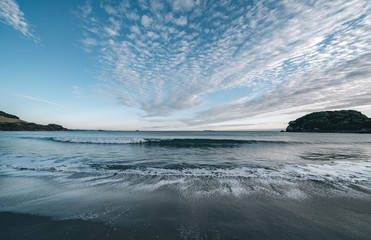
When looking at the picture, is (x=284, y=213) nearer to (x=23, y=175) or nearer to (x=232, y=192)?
(x=232, y=192)

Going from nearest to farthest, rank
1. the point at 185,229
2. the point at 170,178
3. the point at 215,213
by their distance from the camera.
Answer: the point at 185,229
the point at 215,213
the point at 170,178

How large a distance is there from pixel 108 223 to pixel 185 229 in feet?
6.14

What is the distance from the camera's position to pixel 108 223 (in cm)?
329

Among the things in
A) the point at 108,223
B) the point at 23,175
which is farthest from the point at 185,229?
the point at 23,175

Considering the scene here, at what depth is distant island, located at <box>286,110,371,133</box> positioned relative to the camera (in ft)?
262

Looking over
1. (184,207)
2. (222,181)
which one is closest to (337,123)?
(222,181)

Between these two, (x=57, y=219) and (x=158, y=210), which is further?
(x=158, y=210)

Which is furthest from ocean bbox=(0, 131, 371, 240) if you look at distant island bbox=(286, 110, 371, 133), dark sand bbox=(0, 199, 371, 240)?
distant island bbox=(286, 110, 371, 133)

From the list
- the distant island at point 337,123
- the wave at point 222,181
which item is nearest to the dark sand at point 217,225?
the wave at point 222,181

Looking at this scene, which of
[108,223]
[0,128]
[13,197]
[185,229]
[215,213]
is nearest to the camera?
[185,229]

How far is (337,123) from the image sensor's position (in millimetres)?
90062

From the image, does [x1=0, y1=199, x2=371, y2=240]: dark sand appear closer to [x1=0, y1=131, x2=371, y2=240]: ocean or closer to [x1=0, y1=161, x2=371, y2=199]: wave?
[x1=0, y1=131, x2=371, y2=240]: ocean

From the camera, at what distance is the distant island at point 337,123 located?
80.0 meters

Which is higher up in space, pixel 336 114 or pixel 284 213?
pixel 336 114
